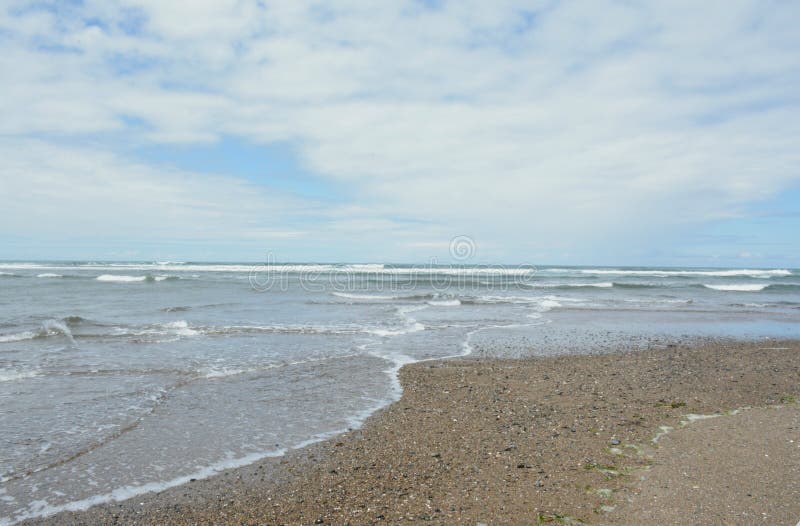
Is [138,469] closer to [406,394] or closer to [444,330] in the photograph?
[406,394]

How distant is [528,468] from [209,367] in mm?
7218

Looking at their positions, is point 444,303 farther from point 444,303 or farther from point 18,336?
point 18,336

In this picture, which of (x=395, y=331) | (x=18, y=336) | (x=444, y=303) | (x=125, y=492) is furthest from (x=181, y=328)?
(x=444, y=303)

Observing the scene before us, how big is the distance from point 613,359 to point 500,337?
12.7 ft

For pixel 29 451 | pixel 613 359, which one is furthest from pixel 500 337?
pixel 29 451

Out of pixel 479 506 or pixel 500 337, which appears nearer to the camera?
pixel 479 506

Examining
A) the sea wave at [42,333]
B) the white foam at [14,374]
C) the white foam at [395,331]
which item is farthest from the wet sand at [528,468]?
the sea wave at [42,333]

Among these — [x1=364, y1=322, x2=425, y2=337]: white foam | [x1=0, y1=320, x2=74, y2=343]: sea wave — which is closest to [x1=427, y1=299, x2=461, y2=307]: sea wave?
[x1=364, y1=322, x2=425, y2=337]: white foam

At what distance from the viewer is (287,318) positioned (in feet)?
60.5

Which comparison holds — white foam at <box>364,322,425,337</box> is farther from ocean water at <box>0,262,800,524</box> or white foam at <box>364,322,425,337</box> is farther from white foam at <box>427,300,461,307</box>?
white foam at <box>427,300,461,307</box>

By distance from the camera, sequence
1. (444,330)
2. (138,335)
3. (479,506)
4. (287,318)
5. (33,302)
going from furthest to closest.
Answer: (33,302) → (287,318) → (444,330) → (138,335) → (479,506)

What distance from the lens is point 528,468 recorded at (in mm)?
5000

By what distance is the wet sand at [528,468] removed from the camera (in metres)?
4.14

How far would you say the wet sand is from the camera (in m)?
4.14
